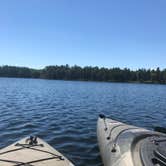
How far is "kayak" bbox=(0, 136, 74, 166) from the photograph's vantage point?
8305 millimetres

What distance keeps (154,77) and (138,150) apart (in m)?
155

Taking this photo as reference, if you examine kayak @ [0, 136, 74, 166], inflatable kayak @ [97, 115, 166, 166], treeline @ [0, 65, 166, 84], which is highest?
treeline @ [0, 65, 166, 84]

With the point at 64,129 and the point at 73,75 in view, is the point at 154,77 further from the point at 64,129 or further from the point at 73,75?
the point at 64,129

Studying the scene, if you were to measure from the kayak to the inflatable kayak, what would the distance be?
4.98 feet

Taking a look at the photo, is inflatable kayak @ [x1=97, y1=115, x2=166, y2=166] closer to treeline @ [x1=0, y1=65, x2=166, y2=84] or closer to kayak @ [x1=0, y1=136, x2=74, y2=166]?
kayak @ [x1=0, y1=136, x2=74, y2=166]

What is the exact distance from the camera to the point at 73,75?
533 ft

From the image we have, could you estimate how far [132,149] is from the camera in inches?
334

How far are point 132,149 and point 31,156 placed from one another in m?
3.11

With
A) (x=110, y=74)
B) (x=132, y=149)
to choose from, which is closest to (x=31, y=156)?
(x=132, y=149)

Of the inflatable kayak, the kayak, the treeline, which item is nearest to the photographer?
the inflatable kayak

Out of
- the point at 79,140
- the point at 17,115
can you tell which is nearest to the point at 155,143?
the point at 79,140

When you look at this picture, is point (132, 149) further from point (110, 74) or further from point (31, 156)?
point (110, 74)

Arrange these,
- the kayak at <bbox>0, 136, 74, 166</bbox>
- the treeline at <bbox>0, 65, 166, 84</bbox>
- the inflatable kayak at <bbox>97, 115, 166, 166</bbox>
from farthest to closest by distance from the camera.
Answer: the treeline at <bbox>0, 65, 166, 84</bbox>
the kayak at <bbox>0, 136, 74, 166</bbox>
the inflatable kayak at <bbox>97, 115, 166, 166</bbox>

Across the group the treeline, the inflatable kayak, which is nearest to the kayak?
the inflatable kayak
